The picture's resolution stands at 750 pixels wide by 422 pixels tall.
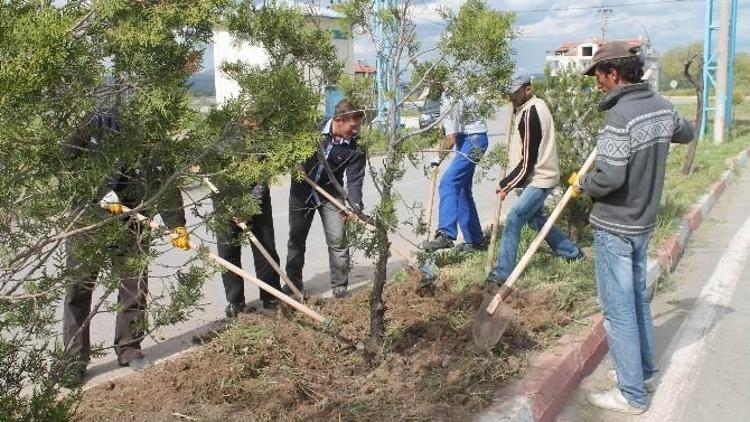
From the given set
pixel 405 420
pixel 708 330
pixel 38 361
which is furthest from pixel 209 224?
pixel 708 330

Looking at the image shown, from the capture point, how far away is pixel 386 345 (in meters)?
4.09

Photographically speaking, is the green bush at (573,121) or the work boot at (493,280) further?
the green bush at (573,121)

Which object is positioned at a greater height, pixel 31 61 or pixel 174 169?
pixel 31 61

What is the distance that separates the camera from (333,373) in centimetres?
389

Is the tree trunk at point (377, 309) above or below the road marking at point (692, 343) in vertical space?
above

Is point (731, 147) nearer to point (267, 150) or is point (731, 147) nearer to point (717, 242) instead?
point (717, 242)

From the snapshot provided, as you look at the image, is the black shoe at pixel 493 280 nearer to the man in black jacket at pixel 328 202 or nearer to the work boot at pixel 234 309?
the man in black jacket at pixel 328 202

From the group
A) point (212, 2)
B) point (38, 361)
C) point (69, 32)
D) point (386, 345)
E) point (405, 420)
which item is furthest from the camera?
point (386, 345)

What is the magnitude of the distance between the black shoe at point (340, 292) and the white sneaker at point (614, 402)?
2.28 meters

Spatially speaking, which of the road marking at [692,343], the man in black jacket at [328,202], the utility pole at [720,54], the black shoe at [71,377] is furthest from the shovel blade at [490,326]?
the utility pole at [720,54]

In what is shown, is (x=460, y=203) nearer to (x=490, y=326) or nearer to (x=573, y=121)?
(x=573, y=121)

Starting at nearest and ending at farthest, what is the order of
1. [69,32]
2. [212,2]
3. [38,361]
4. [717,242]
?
[69,32] < [212,2] < [38,361] < [717,242]

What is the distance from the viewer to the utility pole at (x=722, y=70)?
17.3m

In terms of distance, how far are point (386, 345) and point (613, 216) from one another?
4.62 feet
